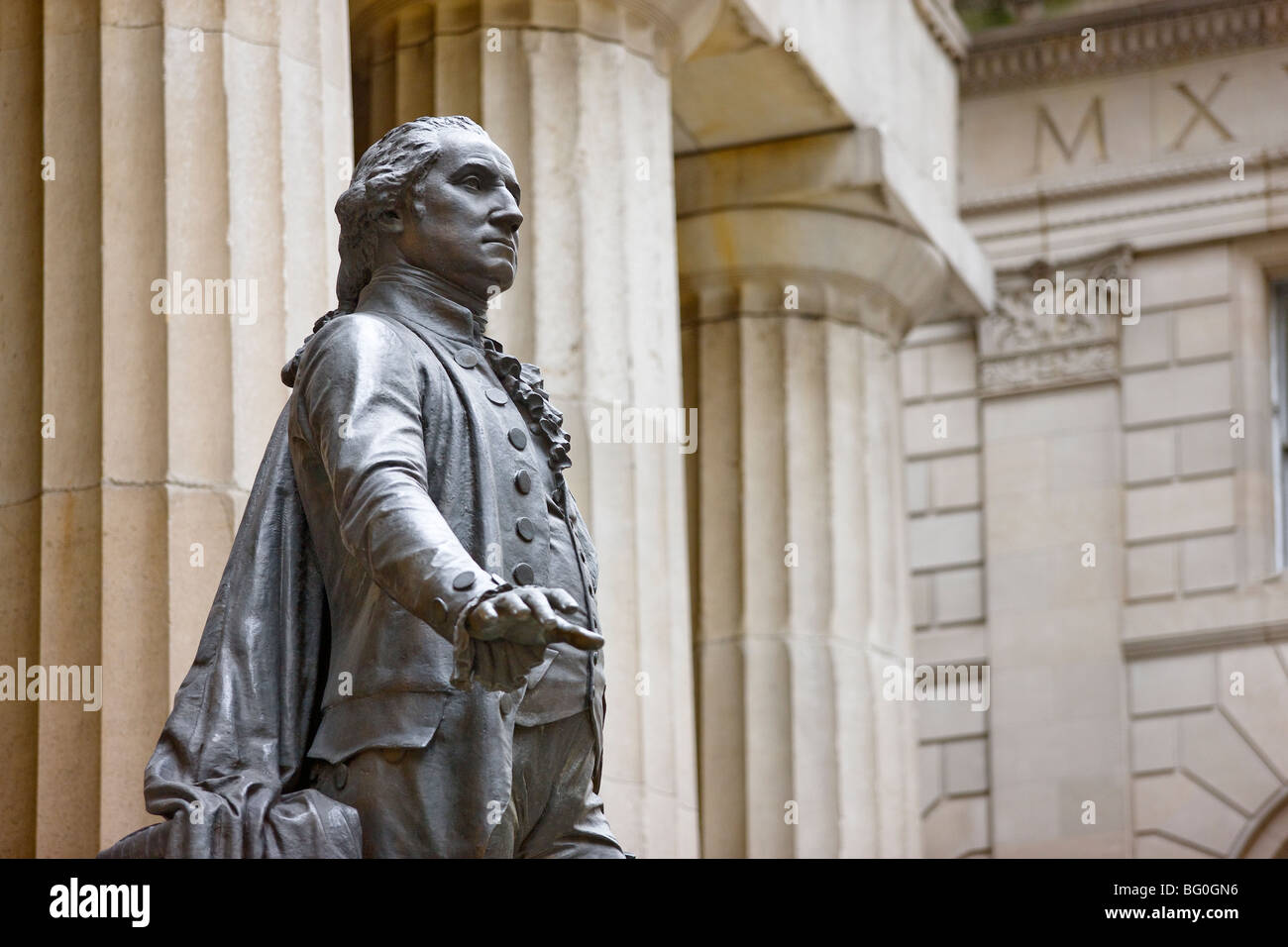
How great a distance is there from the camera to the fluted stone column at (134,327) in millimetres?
14141

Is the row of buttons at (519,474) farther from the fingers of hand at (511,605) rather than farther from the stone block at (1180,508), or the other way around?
the stone block at (1180,508)

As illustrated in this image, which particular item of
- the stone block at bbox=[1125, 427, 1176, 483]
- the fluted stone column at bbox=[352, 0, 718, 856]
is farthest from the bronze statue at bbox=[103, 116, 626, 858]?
the stone block at bbox=[1125, 427, 1176, 483]

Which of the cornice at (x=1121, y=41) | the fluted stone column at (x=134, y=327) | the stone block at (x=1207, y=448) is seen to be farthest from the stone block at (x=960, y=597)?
the fluted stone column at (x=134, y=327)

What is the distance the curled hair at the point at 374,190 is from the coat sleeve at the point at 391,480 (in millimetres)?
310

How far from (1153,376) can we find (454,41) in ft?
40.0

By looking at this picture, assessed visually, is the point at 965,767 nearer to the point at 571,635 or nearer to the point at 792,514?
the point at 792,514

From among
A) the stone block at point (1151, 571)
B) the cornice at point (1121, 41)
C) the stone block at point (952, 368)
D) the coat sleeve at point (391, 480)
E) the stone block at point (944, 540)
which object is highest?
the cornice at point (1121, 41)

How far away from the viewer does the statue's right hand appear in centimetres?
780

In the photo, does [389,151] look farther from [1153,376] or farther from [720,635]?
[1153,376]

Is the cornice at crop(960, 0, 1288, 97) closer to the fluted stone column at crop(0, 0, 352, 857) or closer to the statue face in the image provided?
the fluted stone column at crop(0, 0, 352, 857)

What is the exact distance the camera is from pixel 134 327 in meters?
14.6

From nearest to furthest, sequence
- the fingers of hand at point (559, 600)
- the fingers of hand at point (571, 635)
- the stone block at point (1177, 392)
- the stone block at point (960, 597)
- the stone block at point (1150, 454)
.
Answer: the fingers of hand at point (571, 635), the fingers of hand at point (559, 600), the stone block at point (1177, 392), the stone block at point (1150, 454), the stone block at point (960, 597)

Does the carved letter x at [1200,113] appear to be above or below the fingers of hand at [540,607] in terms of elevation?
above
